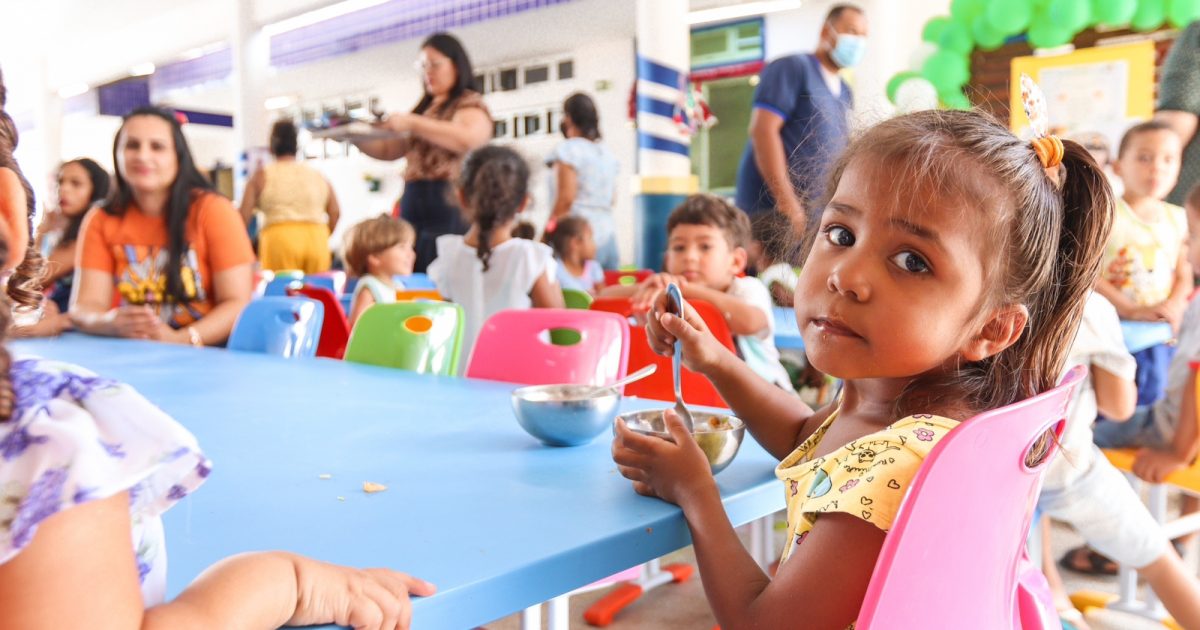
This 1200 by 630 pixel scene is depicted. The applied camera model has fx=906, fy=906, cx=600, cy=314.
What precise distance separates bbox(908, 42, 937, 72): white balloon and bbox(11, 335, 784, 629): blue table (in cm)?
542

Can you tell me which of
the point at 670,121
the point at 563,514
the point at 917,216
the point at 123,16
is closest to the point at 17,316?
the point at 563,514

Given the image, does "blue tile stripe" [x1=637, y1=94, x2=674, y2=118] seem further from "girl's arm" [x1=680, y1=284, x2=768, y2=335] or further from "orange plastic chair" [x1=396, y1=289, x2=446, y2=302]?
"girl's arm" [x1=680, y1=284, x2=768, y2=335]

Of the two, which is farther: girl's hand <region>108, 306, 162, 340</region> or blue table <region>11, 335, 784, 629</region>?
girl's hand <region>108, 306, 162, 340</region>

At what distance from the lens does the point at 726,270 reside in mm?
2467

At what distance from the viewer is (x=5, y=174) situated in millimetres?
564

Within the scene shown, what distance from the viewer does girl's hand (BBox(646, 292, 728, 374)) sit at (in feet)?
3.64

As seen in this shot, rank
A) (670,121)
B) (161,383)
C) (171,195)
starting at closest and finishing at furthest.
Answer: (161,383) → (171,195) → (670,121)

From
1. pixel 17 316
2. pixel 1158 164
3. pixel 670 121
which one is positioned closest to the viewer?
pixel 17 316

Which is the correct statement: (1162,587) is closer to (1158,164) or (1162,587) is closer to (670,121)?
(1158,164)

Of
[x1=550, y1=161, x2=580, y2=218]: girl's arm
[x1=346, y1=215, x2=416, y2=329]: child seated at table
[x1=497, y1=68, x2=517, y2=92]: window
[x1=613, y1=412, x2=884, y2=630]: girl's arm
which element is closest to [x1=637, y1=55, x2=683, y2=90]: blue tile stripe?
[x1=550, y1=161, x2=580, y2=218]: girl's arm

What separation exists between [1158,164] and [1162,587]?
187cm

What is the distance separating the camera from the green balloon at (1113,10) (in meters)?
4.81

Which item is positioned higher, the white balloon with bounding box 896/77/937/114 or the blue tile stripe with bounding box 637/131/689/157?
the white balloon with bounding box 896/77/937/114

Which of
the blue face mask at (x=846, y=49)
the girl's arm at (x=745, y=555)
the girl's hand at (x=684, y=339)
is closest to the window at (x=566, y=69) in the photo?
the blue face mask at (x=846, y=49)
